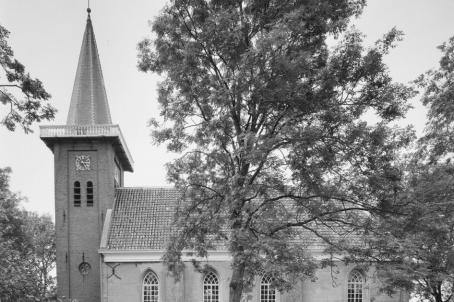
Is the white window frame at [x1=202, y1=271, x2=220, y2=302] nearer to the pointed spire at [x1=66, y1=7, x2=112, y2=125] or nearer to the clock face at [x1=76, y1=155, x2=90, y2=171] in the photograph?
the clock face at [x1=76, y1=155, x2=90, y2=171]

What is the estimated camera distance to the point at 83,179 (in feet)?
94.4

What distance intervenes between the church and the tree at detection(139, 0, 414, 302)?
14.3 m

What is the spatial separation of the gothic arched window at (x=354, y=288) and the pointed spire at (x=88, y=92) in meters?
17.9

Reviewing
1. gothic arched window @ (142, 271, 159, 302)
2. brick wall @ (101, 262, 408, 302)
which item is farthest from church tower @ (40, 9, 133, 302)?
gothic arched window @ (142, 271, 159, 302)

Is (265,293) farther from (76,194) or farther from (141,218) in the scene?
(76,194)

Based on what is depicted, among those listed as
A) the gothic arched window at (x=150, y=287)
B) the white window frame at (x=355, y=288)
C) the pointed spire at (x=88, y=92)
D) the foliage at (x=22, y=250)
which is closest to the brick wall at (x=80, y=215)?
the pointed spire at (x=88, y=92)

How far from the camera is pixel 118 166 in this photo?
32281 millimetres

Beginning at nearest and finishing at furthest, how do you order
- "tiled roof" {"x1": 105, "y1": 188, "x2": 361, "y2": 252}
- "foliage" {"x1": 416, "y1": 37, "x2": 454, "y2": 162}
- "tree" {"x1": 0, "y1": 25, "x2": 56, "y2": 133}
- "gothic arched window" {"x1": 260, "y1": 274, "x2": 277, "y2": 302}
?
"tree" {"x1": 0, "y1": 25, "x2": 56, "y2": 133}, "foliage" {"x1": 416, "y1": 37, "x2": 454, "y2": 162}, "tiled roof" {"x1": 105, "y1": 188, "x2": 361, "y2": 252}, "gothic arched window" {"x1": 260, "y1": 274, "x2": 277, "y2": 302}

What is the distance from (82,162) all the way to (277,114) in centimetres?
A: 1910

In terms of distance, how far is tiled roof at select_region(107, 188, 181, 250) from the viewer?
27.6 meters

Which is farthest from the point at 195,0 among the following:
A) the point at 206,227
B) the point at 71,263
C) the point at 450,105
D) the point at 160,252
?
the point at 71,263

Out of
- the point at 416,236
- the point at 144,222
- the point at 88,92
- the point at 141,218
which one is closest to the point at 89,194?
the point at 141,218

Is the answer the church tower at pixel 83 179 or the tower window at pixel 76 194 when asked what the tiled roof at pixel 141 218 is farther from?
the tower window at pixel 76 194

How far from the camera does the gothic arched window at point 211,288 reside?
27781mm
